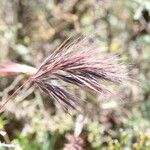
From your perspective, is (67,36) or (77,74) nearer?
(77,74)

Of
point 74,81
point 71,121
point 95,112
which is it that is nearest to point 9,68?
point 74,81

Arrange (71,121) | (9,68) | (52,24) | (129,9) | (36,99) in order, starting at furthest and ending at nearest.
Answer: (52,24) < (129,9) < (36,99) < (71,121) < (9,68)

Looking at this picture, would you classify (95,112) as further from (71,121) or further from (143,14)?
(143,14)

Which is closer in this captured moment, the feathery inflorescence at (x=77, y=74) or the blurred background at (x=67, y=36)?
the feathery inflorescence at (x=77, y=74)

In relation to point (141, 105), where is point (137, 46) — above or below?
above
